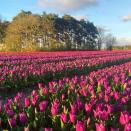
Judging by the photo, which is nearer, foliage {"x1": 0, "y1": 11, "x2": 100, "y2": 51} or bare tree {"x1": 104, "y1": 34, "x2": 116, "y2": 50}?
foliage {"x1": 0, "y1": 11, "x2": 100, "y2": 51}

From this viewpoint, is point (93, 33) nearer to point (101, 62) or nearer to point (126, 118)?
point (101, 62)

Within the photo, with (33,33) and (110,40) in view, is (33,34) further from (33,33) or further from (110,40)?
(110,40)

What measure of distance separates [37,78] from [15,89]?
135cm

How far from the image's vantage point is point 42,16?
6078 centimetres

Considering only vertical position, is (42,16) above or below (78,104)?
above

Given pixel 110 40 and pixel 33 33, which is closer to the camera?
pixel 33 33

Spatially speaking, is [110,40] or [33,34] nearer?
[33,34]

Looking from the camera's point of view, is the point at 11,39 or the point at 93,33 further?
the point at 93,33

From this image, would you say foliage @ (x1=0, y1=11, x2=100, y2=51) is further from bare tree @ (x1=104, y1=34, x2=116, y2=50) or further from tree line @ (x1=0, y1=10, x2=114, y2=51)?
bare tree @ (x1=104, y1=34, x2=116, y2=50)

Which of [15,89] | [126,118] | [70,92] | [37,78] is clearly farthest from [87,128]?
[37,78]

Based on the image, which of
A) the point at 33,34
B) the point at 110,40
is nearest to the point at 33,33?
the point at 33,34

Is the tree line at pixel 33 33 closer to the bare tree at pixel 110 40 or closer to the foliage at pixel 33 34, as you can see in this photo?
the foliage at pixel 33 34

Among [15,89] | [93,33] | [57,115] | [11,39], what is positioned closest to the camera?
[57,115]

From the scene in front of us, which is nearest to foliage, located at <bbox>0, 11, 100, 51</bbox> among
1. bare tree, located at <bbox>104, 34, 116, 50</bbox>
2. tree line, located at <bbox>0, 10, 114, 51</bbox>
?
tree line, located at <bbox>0, 10, 114, 51</bbox>
